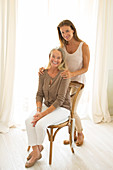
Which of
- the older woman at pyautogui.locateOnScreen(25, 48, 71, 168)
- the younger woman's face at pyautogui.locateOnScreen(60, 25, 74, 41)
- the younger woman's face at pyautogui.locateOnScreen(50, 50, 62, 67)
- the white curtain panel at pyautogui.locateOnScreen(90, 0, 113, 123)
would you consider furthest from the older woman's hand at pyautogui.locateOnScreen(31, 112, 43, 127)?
the white curtain panel at pyautogui.locateOnScreen(90, 0, 113, 123)

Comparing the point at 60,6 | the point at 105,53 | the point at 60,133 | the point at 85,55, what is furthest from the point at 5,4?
the point at 60,133

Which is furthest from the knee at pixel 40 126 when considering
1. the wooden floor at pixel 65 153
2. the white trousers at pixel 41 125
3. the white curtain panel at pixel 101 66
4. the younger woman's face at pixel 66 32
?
the white curtain panel at pixel 101 66

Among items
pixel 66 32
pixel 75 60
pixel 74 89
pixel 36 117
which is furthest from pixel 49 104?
pixel 66 32

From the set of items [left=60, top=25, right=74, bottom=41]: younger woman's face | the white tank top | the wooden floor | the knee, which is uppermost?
[left=60, top=25, right=74, bottom=41]: younger woman's face

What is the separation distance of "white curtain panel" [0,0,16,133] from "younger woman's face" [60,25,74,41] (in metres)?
0.80

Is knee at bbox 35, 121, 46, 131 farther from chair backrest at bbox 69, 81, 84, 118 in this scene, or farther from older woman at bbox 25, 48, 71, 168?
chair backrest at bbox 69, 81, 84, 118

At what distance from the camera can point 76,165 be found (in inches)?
84.1

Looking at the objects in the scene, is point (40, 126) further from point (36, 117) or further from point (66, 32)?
point (66, 32)

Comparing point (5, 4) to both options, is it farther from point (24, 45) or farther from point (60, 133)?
point (60, 133)

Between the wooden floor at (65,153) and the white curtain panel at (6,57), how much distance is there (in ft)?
0.78

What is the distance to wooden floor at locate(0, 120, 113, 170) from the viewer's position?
212 cm

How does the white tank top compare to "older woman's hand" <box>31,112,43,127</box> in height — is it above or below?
above

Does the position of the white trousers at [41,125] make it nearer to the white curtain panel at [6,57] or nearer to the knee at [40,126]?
the knee at [40,126]

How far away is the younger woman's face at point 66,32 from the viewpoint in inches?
88.6
